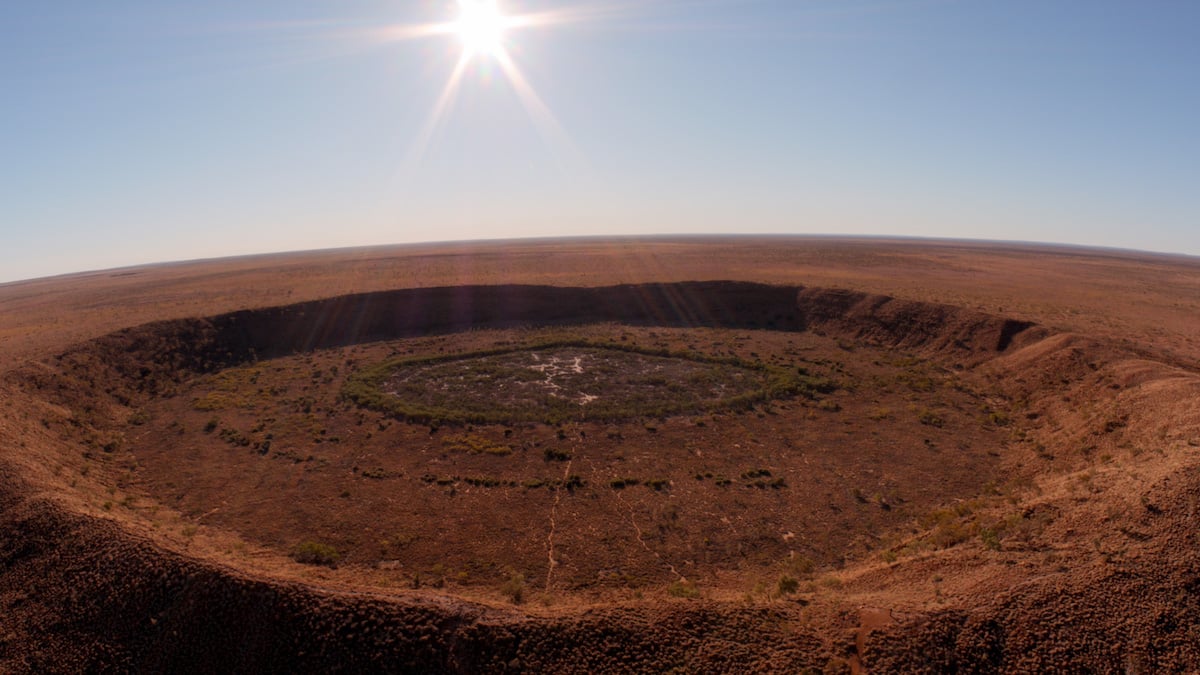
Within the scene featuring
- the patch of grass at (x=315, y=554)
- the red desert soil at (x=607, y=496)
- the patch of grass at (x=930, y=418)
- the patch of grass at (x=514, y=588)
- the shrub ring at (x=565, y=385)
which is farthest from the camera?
the shrub ring at (x=565, y=385)

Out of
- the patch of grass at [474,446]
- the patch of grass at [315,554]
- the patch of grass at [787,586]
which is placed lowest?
the patch of grass at [315,554]

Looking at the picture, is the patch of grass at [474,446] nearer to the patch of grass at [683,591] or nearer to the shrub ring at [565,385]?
the shrub ring at [565,385]

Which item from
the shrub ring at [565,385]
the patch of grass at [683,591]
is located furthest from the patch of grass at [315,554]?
the shrub ring at [565,385]

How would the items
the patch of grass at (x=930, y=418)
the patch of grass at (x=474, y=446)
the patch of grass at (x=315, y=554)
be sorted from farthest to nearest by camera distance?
1. the patch of grass at (x=930, y=418)
2. the patch of grass at (x=474, y=446)
3. the patch of grass at (x=315, y=554)

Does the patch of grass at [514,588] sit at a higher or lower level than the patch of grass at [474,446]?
lower

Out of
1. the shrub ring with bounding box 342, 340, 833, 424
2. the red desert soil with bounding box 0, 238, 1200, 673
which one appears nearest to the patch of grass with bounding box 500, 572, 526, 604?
the red desert soil with bounding box 0, 238, 1200, 673

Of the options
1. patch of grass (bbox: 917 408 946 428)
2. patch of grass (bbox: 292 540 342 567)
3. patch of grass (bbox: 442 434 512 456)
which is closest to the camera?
patch of grass (bbox: 292 540 342 567)

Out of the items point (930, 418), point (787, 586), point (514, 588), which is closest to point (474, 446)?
point (514, 588)

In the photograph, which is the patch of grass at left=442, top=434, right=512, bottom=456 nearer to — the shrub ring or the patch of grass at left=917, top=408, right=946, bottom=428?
the shrub ring

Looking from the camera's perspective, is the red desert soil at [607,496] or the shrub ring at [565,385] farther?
the shrub ring at [565,385]

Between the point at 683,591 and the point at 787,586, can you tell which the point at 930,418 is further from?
the point at 683,591
